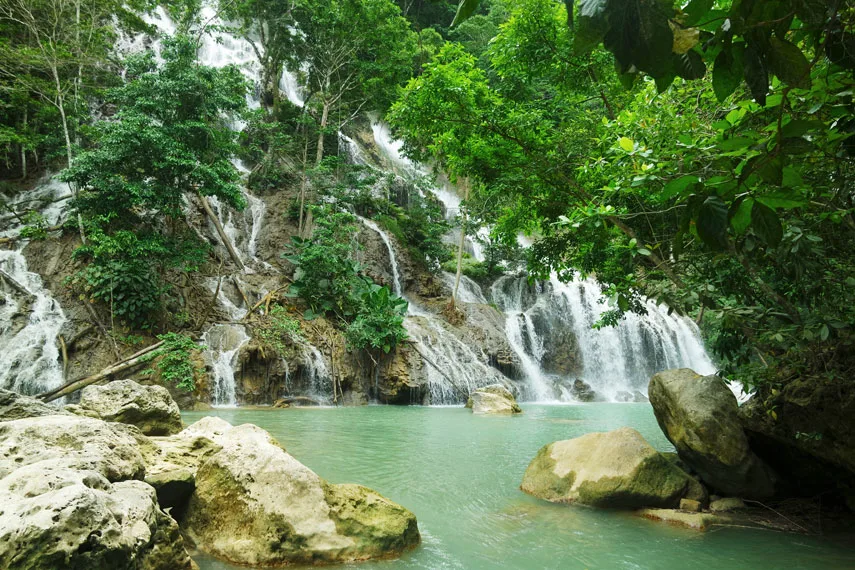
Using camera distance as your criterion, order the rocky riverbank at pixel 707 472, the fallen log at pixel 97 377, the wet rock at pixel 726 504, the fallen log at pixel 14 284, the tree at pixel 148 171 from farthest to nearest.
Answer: the tree at pixel 148 171 < the fallen log at pixel 14 284 < the fallen log at pixel 97 377 < the wet rock at pixel 726 504 < the rocky riverbank at pixel 707 472

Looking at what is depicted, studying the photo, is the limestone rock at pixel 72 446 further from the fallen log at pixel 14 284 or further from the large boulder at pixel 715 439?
the fallen log at pixel 14 284

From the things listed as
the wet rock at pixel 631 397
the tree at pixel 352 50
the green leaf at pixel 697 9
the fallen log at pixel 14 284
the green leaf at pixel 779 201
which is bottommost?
the wet rock at pixel 631 397

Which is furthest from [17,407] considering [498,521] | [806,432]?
[806,432]

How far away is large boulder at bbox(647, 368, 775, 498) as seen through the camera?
4.71 meters

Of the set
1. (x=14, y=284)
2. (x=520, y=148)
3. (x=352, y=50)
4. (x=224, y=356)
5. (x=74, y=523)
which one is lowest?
(x=74, y=523)

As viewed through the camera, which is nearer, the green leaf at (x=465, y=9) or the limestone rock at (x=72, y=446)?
the green leaf at (x=465, y=9)

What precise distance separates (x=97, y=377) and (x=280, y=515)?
348 inches

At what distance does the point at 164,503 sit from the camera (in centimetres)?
356

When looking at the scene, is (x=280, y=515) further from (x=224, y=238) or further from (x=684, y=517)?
(x=224, y=238)

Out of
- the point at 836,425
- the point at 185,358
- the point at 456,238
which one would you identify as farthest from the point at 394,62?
the point at 836,425

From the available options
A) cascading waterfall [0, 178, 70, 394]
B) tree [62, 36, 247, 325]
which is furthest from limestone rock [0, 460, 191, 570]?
tree [62, 36, 247, 325]

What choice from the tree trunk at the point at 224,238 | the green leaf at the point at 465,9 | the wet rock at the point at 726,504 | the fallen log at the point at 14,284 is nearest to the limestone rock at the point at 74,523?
the green leaf at the point at 465,9

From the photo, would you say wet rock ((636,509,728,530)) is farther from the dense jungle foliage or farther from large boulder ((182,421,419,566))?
large boulder ((182,421,419,566))

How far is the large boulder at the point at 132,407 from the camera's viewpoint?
17.4ft
